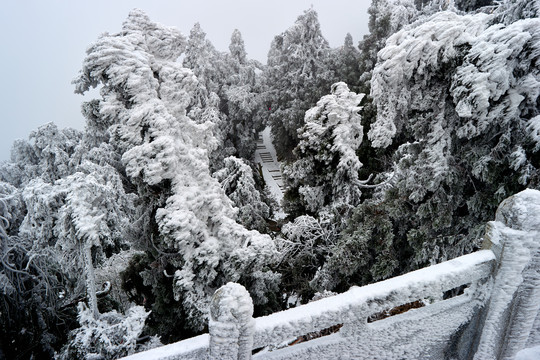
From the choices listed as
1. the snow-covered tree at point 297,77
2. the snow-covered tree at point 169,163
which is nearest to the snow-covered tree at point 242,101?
the snow-covered tree at point 297,77

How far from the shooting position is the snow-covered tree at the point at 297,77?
23.0 m

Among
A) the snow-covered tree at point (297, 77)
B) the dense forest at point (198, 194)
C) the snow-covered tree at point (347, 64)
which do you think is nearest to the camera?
the dense forest at point (198, 194)

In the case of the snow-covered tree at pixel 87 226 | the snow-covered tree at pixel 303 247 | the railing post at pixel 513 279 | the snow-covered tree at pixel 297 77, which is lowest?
the snow-covered tree at pixel 303 247

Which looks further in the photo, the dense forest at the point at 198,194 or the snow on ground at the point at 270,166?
the snow on ground at the point at 270,166

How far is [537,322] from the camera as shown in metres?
3.89

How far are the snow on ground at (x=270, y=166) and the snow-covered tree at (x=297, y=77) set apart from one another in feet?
6.64

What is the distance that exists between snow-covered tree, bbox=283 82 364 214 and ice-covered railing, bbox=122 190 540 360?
23.0 feet

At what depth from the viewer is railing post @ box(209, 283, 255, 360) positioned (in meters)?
2.78

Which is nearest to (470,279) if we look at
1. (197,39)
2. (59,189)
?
(59,189)

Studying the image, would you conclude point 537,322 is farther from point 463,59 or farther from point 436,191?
point 463,59

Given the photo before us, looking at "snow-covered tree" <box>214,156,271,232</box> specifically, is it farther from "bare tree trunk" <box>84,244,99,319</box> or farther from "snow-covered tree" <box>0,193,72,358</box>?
Answer: "bare tree trunk" <box>84,244,99,319</box>

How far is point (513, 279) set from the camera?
3.36 m

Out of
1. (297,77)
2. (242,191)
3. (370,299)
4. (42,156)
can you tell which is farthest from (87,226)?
(297,77)

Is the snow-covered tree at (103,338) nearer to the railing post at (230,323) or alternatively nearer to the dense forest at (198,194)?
the dense forest at (198,194)
